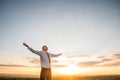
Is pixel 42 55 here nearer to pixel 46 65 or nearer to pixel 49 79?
pixel 46 65

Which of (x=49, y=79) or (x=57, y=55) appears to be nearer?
(x=49, y=79)

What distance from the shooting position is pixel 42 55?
10.6 m

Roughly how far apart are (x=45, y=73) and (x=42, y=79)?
34 centimetres

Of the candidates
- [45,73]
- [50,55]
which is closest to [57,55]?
[50,55]

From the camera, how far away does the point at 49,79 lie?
10664 mm

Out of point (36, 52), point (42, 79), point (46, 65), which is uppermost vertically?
point (36, 52)

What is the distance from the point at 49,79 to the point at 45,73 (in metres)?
0.44

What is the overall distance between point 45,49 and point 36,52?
48cm

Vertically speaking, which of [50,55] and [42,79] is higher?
[50,55]

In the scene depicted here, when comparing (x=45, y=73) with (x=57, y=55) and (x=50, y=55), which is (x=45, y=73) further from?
(x=57, y=55)

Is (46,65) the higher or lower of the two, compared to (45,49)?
lower

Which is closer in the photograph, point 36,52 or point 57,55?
point 36,52

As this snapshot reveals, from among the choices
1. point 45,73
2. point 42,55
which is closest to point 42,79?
point 45,73

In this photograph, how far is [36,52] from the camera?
1062 centimetres
